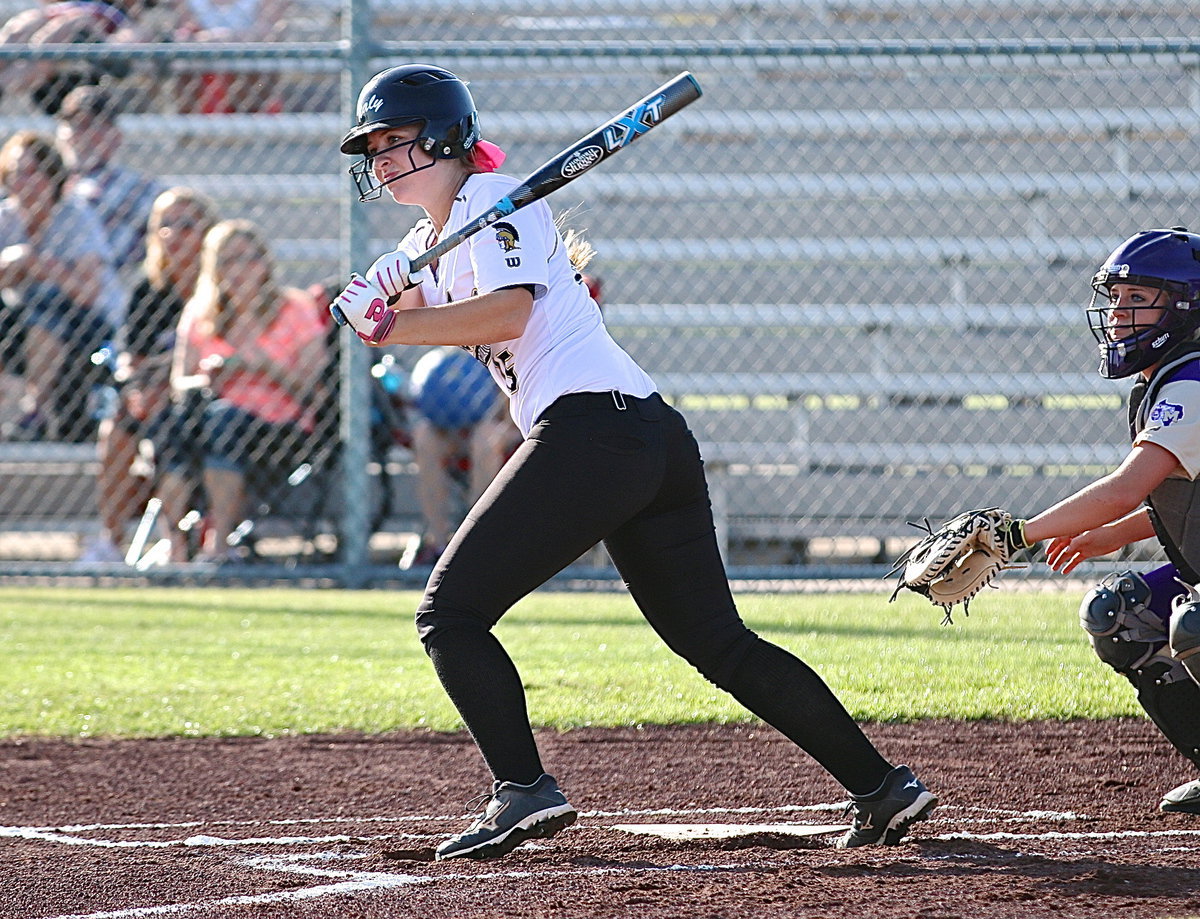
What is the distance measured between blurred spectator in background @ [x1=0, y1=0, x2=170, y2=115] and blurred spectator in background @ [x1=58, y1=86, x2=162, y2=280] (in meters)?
0.29

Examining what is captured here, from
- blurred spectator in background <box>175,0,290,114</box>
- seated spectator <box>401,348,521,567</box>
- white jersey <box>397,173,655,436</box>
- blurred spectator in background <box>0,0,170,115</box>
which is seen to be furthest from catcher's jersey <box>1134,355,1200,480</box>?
blurred spectator in background <box>175,0,290,114</box>

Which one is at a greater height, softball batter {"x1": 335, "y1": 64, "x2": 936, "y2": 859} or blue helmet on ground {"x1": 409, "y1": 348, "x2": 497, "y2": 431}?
softball batter {"x1": 335, "y1": 64, "x2": 936, "y2": 859}

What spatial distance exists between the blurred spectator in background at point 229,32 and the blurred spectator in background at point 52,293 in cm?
188

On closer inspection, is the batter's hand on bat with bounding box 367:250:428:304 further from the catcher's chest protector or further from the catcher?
the catcher's chest protector

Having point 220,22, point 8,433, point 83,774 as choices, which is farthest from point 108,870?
point 220,22

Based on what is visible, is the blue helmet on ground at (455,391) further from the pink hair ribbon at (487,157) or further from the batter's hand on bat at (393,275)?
the batter's hand on bat at (393,275)

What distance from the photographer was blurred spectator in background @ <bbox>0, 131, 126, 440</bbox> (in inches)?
384

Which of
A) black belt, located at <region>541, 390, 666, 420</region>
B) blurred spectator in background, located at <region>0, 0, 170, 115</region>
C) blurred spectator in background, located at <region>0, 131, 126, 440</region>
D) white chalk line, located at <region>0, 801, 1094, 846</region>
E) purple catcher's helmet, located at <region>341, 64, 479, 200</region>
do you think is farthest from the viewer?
blurred spectator in background, located at <region>0, 0, 170, 115</region>

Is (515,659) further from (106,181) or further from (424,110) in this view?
(106,181)

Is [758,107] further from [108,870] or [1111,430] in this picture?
[108,870]

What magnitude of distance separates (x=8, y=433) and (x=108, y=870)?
7.14 m

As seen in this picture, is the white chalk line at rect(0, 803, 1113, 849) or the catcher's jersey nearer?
the catcher's jersey

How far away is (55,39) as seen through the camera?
35.0ft

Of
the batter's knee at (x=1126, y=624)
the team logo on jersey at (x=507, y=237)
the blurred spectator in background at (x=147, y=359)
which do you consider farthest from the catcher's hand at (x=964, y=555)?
the blurred spectator in background at (x=147, y=359)
